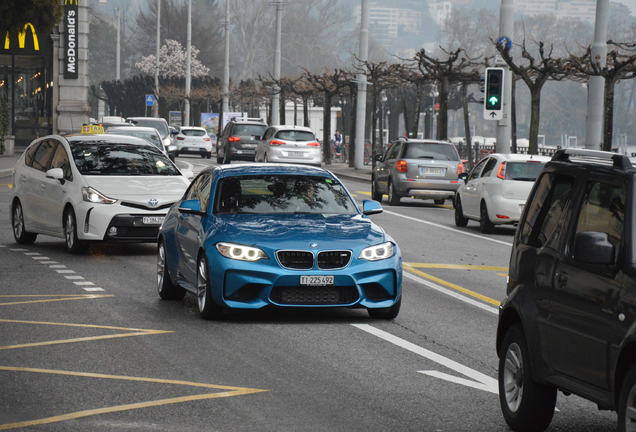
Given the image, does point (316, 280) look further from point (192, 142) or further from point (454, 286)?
point (192, 142)

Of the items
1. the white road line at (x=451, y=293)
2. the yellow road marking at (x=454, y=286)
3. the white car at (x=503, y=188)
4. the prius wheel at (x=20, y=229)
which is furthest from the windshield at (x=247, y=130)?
the white road line at (x=451, y=293)

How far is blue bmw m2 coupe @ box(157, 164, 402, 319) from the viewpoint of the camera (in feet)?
39.9

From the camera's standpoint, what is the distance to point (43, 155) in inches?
807

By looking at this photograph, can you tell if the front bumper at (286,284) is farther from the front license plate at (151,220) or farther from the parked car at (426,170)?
the parked car at (426,170)

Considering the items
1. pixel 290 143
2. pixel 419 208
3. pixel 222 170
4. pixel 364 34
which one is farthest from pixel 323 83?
pixel 222 170

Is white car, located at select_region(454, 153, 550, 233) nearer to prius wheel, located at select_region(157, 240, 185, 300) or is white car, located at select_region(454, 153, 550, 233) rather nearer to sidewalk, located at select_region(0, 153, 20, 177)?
prius wheel, located at select_region(157, 240, 185, 300)

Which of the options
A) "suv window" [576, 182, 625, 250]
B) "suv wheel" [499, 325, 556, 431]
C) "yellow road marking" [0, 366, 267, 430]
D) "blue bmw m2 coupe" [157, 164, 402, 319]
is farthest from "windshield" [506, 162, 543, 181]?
"suv window" [576, 182, 625, 250]

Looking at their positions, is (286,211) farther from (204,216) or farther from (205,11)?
(205,11)

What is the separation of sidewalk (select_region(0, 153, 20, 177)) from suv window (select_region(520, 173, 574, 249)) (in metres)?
35.8

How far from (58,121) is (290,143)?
2015 centimetres

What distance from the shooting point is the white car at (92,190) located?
1845cm

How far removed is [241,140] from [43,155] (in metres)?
34.4

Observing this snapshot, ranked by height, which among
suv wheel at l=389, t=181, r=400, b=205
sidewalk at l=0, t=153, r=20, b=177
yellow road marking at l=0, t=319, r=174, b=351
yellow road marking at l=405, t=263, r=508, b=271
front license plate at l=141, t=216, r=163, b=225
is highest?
front license plate at l=141, t=216, r=163, b=225

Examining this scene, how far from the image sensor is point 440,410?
859 cm
